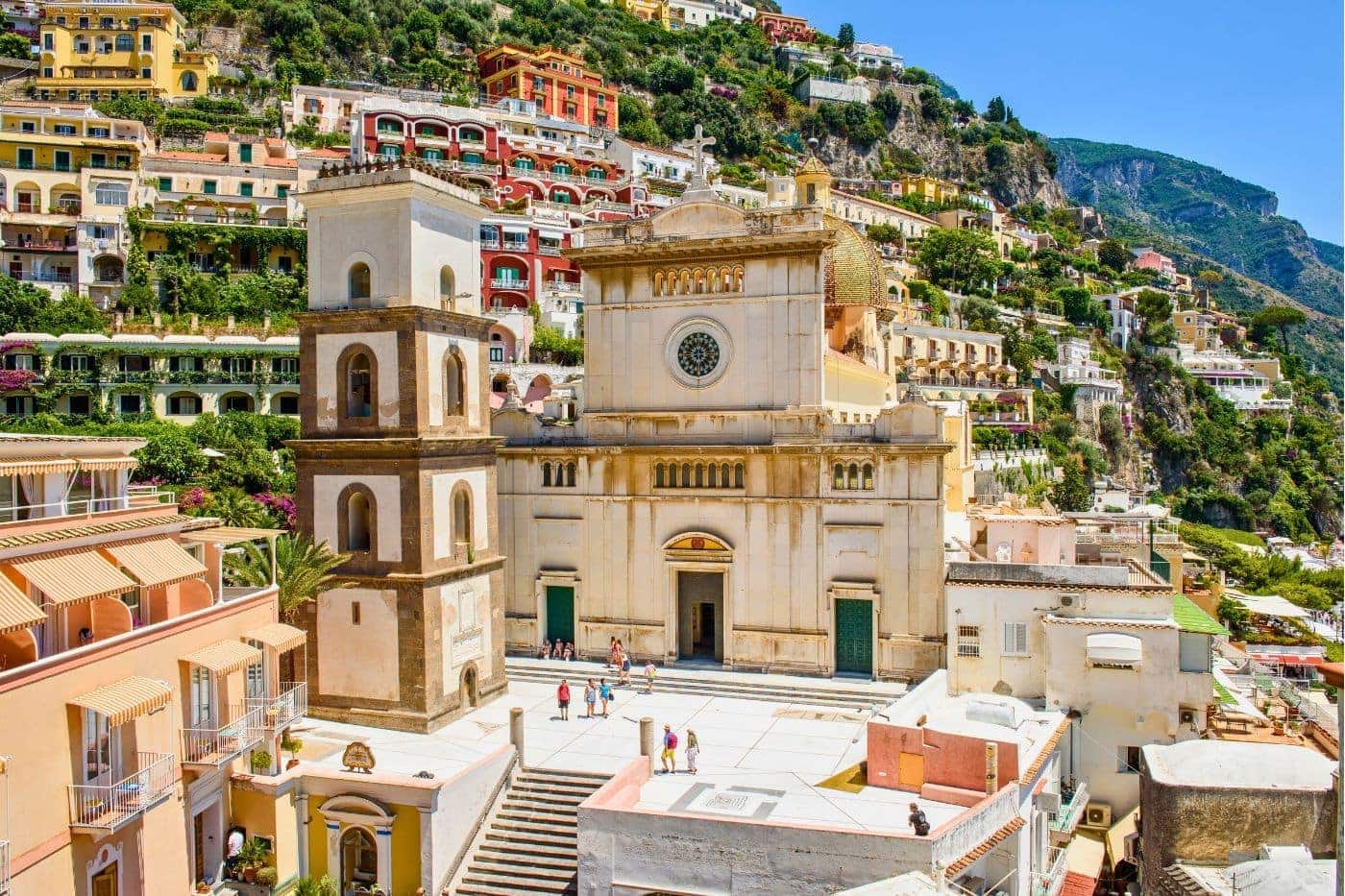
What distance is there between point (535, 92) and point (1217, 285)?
147166 mm

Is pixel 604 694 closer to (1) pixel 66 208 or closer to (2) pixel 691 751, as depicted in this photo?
(2) pixel 691 751

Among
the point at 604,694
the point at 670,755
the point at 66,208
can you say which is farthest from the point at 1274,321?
the point at 670,755

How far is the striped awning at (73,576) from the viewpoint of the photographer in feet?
55.4

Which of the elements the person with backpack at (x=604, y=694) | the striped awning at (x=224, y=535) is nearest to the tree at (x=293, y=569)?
the striped awning at (x=224, y=535)

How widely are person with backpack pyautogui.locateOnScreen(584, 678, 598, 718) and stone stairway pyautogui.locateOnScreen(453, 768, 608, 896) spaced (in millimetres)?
3937

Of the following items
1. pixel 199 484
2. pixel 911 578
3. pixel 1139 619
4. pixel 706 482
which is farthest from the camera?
pixel 199 484

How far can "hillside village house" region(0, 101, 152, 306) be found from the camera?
6166 centimetres

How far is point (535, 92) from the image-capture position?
10244cm

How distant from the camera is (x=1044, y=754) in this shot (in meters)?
22.9

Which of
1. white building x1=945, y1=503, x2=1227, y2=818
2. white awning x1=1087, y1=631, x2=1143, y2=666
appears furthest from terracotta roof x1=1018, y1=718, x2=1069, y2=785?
white awning x1=1087, y1=631, x2=1143, y2=666

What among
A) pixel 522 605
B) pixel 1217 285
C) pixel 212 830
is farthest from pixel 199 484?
pixel 1217 285

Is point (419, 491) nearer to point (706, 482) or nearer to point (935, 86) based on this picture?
point (706, 482)

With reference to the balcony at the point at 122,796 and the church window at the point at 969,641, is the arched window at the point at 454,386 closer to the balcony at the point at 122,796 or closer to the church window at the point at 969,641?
the balcony at the point at 122,796

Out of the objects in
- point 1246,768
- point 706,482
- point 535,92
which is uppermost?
point 535,92
